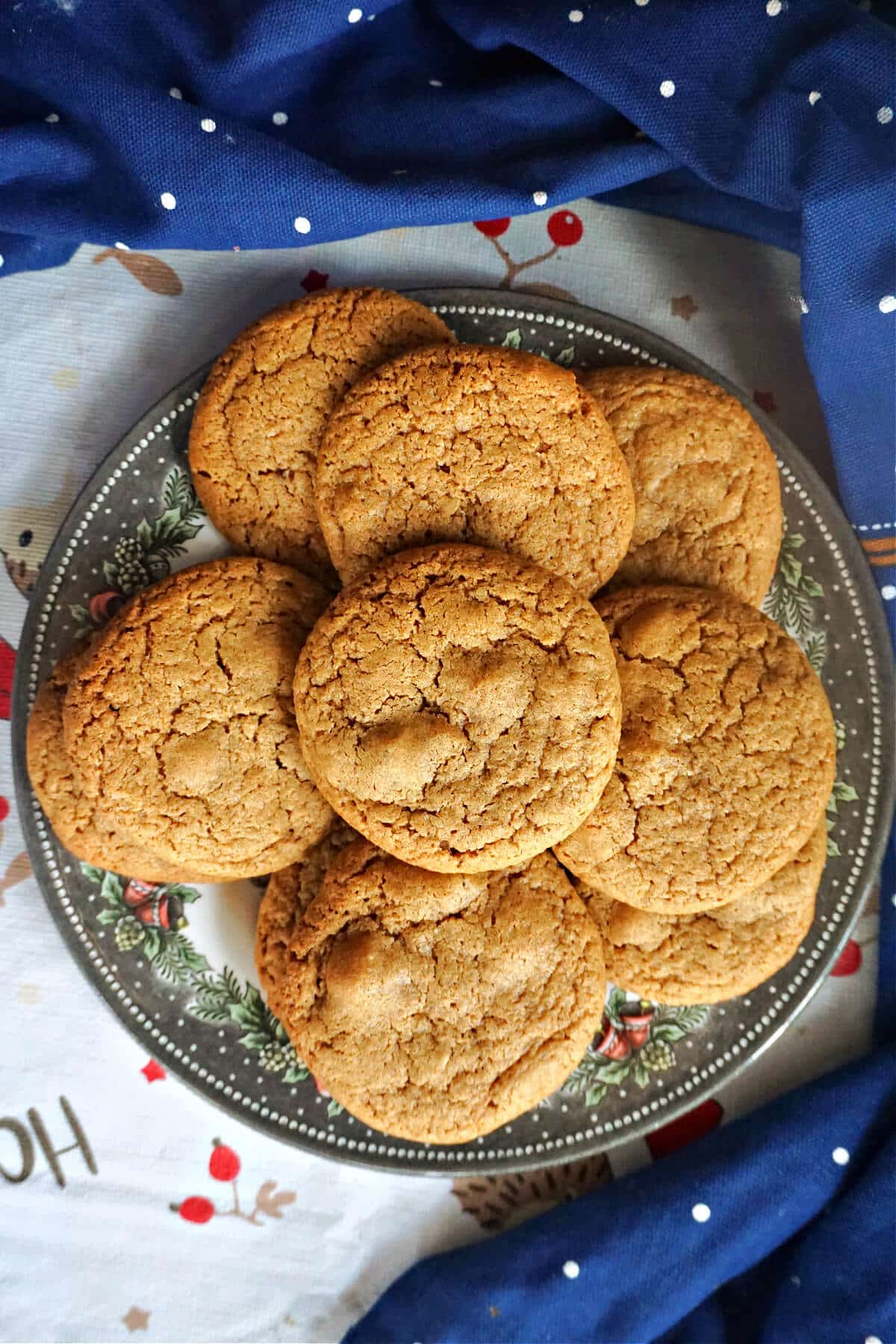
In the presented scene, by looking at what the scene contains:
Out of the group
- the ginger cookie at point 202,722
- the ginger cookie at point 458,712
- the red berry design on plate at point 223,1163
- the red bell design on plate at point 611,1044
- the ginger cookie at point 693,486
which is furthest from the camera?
the red berry design on plate at point 223,1163

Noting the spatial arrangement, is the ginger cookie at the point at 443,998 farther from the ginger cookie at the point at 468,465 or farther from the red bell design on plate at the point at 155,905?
the ginger cookie at the point at 468,465

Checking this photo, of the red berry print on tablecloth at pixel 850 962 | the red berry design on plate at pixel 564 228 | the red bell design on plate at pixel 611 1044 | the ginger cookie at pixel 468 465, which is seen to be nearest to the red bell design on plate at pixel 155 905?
the ginger cookie at pixel 468 465

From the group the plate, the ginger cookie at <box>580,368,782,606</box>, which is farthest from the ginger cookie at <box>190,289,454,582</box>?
the ginger cookie at <box>580,368,782,606</box>

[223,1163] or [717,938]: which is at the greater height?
[717,938]

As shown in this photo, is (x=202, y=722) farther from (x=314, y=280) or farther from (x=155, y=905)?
(x=314, y=280)

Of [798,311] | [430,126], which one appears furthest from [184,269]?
[798,311]

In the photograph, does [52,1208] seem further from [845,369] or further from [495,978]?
[845,369]

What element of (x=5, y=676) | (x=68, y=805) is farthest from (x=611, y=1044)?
(x=5, y=676)
